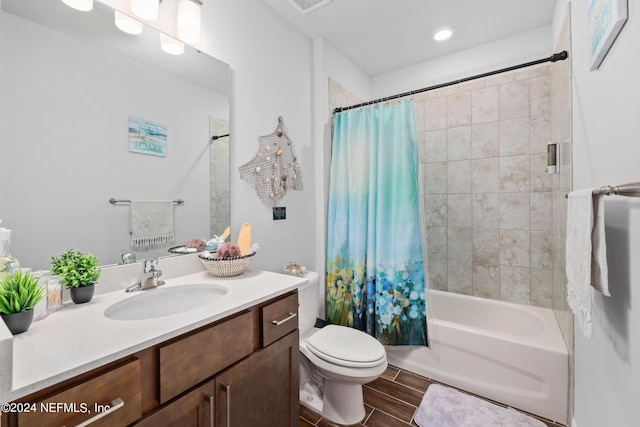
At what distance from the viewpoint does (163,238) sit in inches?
52.7

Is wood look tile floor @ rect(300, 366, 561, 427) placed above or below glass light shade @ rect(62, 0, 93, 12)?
below

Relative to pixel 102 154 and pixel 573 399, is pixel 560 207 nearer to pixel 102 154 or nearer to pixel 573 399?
pixel 573 399

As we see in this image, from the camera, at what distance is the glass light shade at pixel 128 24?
47.1 inches

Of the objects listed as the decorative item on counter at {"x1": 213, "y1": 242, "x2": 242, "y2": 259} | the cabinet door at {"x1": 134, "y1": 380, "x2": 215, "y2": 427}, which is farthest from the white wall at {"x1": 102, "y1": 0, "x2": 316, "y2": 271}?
the cabinet door at {"x1": 134, "y1": 380, "x2": 215, "y2": 427}

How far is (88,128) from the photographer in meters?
1.10

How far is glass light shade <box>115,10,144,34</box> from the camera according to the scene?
3.92 feet

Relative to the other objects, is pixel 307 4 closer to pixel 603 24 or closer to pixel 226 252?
pixel 603 24

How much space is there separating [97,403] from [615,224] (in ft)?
5.10

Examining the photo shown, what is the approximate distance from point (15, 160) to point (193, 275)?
31.0 inches

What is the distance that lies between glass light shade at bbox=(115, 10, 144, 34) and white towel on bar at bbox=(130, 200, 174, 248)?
0.75m

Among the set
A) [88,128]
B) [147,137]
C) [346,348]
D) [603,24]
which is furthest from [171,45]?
[346,348]

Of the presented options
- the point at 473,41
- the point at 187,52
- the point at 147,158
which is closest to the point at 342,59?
the point at 473,41

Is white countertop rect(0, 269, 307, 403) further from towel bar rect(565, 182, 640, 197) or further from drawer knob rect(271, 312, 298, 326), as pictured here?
towel bar rect(565, 182, 640, 197)

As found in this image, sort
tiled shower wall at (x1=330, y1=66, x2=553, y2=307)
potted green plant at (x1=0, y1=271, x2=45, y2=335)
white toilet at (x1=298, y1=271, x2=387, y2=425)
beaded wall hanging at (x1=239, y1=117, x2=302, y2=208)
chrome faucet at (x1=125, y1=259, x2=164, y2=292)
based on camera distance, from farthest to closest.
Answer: tiled shower wall at (x1=330, y1=66, x2=553, y2=307) < beaded wall hanging at (x1=239, y1=117, x2=302, y2=208) < white toilet at (x1=298, y1=271, x2=387, y2=425) < chrome faucet at (x1=125, y1=259, x2=164, y2=292) < potted green plant at (x1=0, y1=271, x2=45, y2=335)
